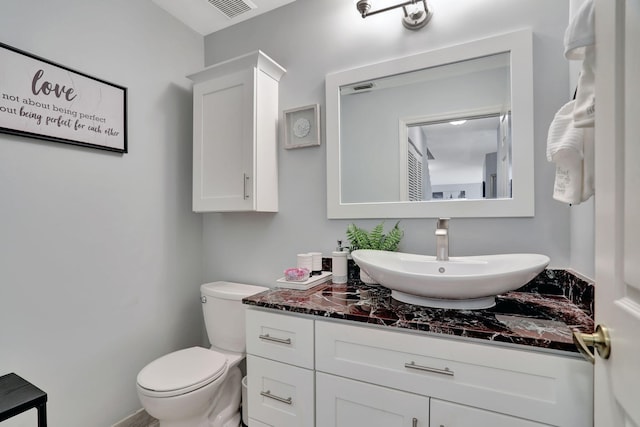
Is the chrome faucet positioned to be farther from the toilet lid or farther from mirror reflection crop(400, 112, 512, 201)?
the toilet lid

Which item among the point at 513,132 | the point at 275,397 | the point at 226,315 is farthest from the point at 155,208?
the point at 513,132

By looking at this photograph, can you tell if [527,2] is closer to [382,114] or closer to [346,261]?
[382,114]

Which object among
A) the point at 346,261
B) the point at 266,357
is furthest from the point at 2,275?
the point at 346,261

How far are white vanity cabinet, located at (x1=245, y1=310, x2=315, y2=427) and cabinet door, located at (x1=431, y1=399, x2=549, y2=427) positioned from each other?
434 mm

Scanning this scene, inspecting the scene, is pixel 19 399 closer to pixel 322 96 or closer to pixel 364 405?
pixel 364 405

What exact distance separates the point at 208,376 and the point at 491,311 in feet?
4.15

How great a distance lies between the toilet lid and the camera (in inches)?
52.5

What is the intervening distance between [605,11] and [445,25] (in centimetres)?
104

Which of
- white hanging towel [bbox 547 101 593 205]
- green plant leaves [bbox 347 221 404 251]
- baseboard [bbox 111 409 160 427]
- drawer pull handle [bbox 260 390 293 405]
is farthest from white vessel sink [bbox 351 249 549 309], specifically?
baseboard [bbox 111 409 160 427]

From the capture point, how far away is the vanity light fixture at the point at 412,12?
145 cm

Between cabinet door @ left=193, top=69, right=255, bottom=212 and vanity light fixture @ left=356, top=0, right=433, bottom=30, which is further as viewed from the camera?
cabinet door @ left=193, top=69, right=255, bottom=212

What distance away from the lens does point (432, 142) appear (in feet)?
4.87

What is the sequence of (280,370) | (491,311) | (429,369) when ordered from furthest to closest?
(280,370) → (491,311) → (429,369)

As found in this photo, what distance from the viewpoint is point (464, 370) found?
88cm
